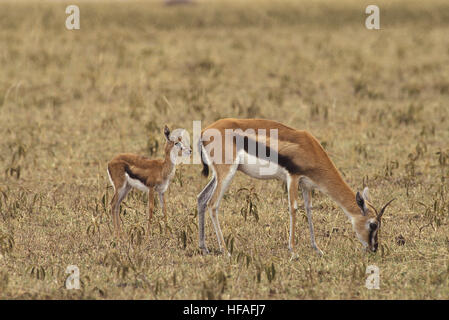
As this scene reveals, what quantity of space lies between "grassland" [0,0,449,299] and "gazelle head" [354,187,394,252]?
0.17 metres

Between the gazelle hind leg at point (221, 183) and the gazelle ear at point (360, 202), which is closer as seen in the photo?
the gazelle ear at point (360, 202)

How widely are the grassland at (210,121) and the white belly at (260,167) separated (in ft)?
2.56

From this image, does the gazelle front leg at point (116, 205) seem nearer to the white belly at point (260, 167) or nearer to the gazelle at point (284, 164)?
the gazelle at point (284, 164)

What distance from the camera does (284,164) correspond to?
778 cm

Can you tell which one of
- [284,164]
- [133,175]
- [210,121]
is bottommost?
[133,175]

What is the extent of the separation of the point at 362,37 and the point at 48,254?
56.0ft

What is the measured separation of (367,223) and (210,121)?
7098 mm

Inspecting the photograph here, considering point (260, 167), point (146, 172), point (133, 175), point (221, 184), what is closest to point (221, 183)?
point (221, 184)

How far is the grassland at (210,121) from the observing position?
24.0 ft

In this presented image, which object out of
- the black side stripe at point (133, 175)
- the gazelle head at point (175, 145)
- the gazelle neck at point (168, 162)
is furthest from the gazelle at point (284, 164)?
the black side stripe at point (133, 175)

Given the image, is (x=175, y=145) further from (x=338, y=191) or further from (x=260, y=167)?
(x=338, y=191)

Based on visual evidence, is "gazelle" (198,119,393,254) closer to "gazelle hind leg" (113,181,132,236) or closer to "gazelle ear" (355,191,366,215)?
"gazelle ear" (355,191,366,215)
